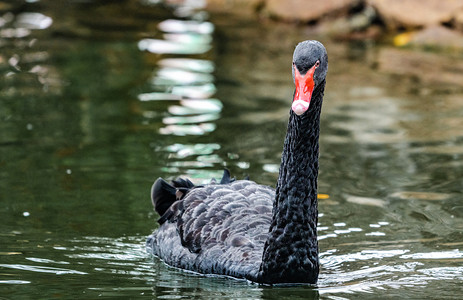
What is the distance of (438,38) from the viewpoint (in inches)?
602

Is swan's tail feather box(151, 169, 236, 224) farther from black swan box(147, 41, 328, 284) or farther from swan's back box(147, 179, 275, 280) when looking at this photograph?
black swan box(147, 41, 328, 284)

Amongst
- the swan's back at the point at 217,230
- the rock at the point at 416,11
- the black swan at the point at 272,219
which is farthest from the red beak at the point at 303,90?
the rock at the point at 416,11

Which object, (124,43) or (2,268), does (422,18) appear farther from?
(2,268)

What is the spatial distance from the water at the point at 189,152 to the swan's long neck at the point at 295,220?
0.42ft

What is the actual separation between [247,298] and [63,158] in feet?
13.0

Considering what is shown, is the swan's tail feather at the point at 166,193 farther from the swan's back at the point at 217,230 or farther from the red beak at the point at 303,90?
the red beak at the point at 303,90

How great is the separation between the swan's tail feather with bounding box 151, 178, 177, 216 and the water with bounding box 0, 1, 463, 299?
12.2 inches

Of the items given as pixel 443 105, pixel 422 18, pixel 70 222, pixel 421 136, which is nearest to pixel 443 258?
pixel 70 222

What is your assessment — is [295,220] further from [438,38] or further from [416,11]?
[416,11]

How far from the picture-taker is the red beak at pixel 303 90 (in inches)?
202

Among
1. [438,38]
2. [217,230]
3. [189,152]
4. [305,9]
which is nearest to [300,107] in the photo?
[217,230]

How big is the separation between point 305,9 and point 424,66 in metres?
3.42

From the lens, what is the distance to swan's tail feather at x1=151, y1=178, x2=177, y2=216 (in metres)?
6.91

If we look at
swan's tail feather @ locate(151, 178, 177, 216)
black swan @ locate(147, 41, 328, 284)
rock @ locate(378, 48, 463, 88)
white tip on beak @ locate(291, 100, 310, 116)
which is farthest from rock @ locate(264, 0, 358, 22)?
white tip on beak @ locate(291, 100, 310, 116)
